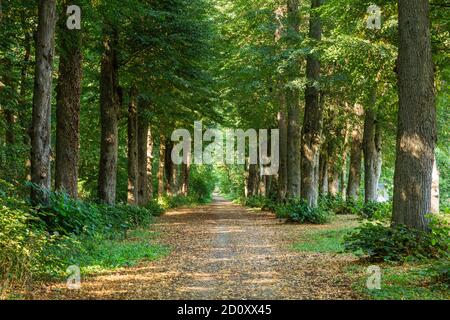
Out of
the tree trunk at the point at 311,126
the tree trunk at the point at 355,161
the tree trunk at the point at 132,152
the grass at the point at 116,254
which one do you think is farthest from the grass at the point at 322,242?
the tree trunk at the point at 355,161

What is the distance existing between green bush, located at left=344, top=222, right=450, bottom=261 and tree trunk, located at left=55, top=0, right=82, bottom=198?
7931mm

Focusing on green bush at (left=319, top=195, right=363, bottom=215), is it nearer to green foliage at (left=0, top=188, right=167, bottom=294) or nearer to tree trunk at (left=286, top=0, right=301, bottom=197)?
tree trunk at (left=286, top=0, right=301, bottom=197)

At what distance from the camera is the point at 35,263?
8.17 metres

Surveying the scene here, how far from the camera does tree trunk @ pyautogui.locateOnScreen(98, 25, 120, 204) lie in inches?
696

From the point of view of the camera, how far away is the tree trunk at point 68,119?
14180mm

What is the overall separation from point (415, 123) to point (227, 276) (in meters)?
4.74

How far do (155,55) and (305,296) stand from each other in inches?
506

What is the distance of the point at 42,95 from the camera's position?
11.3 meters

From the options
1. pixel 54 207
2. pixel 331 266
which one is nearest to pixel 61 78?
pixel 54 207

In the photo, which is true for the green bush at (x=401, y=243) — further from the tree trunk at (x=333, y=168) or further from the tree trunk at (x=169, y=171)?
the tree trunk at (x=169, y=171)

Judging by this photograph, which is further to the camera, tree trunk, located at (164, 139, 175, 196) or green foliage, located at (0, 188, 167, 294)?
tree trunk, located at (164, 139, 175, 196)

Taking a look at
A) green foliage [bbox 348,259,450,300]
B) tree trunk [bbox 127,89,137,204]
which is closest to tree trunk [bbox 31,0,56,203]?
green foliage [bbox 348,259,450,300]

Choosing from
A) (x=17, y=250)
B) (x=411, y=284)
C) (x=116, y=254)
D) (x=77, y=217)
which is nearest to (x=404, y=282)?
(x=411, y=284)
